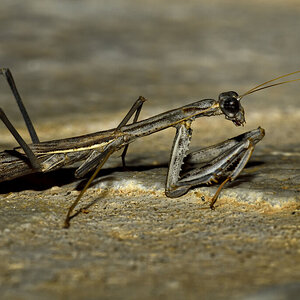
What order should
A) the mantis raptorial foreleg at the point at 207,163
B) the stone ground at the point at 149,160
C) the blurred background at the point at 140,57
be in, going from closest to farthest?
1. the stone ground at the point at 149,160
2. the mantis raptorial foreleg at the point at 207,163
3. the blurred background at the point at 140,57

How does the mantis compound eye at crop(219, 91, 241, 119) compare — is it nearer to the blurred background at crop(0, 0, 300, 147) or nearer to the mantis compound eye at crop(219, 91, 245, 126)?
the mantis compound eye at crop(219, 91, 245, 126)

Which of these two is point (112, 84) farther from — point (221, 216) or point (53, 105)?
point (221, 216)

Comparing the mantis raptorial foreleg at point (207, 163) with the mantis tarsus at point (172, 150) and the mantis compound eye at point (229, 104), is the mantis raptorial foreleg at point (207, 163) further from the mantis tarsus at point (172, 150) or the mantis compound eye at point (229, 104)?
the mantis compound eye at point (229, 104)

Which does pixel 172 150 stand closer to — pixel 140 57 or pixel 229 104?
pixel 229 104

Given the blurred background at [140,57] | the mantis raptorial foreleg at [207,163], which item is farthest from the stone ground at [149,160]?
the mantis raptorial foreleg at [207,163]

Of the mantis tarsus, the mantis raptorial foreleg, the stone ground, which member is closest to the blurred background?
the stone ground
